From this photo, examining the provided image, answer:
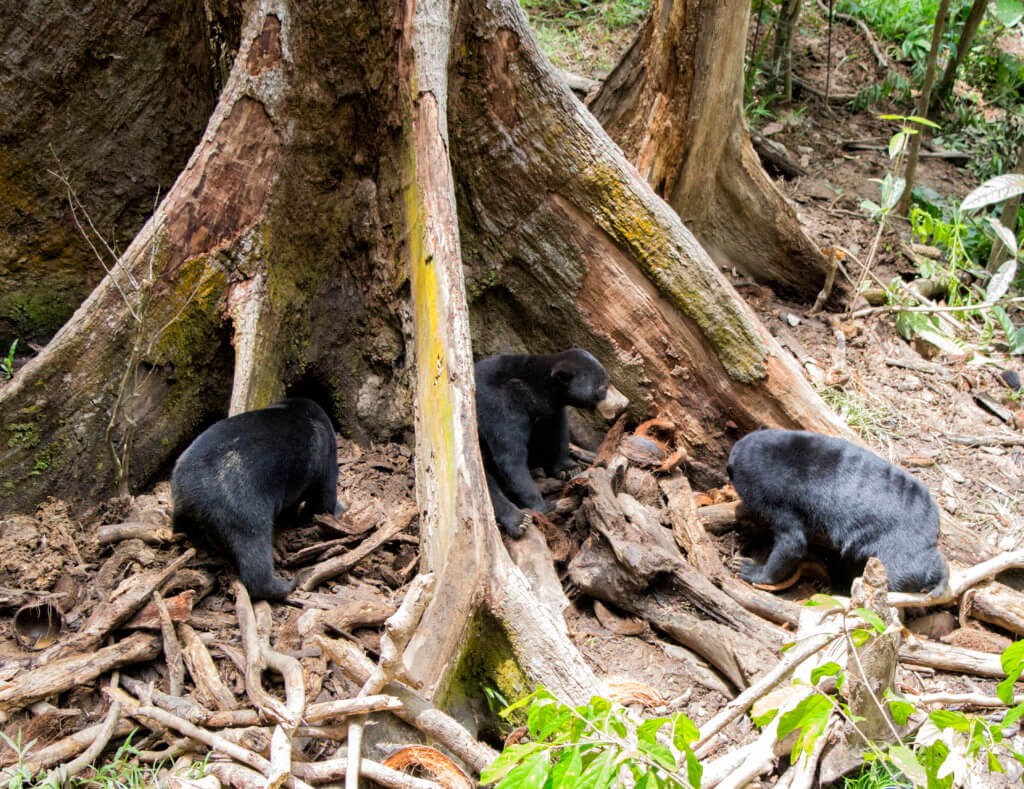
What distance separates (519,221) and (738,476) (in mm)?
2269

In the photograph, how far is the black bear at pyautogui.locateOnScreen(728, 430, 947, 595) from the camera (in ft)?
13.5

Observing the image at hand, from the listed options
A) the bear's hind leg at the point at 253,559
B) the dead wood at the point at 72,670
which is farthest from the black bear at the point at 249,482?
the dead wood at the point at 72,670

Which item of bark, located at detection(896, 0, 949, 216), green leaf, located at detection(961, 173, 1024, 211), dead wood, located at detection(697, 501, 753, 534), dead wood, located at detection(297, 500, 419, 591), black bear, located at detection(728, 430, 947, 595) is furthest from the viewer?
bark, located at detection(896, 0, 949, 216)

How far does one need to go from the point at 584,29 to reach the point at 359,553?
9.43 meters

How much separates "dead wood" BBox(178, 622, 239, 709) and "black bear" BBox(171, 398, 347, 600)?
0.37 meters

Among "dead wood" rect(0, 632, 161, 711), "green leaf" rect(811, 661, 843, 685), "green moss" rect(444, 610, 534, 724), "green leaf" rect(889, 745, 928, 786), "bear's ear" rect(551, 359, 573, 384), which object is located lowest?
"dead wood" rect(0, 632, 161, 711)

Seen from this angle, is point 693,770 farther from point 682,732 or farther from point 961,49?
point 961,49

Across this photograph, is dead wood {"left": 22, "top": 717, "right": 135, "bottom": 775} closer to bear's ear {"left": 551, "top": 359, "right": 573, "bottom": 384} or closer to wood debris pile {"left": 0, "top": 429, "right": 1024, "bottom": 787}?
wood debris pile {"left": 0, "top": 429, "right": 1024, "bottom": 787}

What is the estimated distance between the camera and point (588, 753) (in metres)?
2.31

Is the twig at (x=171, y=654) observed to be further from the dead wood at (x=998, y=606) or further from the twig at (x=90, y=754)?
the dead wood at (x=998, y=606)

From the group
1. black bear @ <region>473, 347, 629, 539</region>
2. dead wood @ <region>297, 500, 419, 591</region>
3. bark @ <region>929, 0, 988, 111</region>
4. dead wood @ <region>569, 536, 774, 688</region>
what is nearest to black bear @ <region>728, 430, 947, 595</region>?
dead wood @ <region>569, 536, 774, 688</region>

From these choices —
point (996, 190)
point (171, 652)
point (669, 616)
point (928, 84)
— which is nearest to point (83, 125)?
point (171, 652)

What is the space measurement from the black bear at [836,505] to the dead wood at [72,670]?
3271 mm

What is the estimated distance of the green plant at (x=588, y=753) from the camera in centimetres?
200
